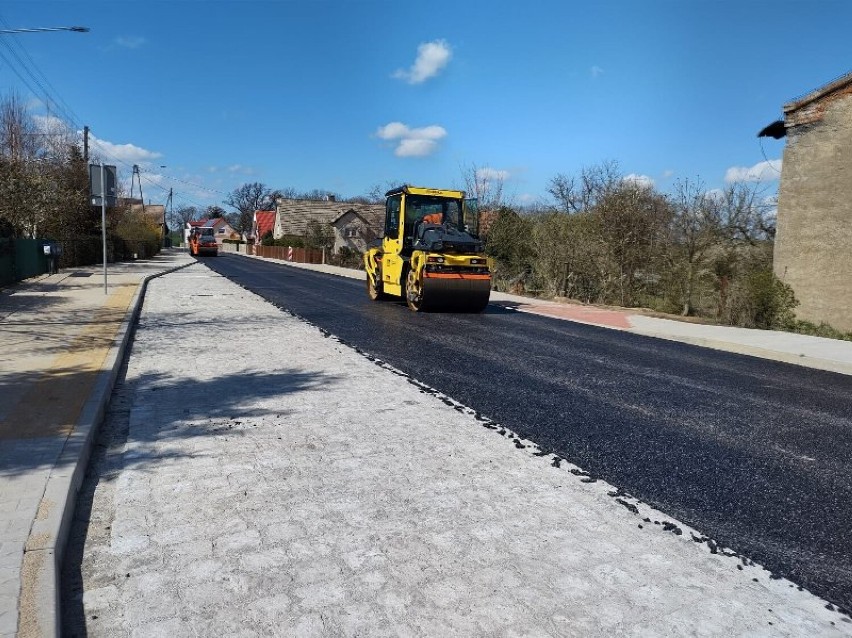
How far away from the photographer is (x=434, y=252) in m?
14.1

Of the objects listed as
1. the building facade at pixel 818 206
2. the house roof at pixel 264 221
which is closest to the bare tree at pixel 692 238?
the building facade at pixel 818 206

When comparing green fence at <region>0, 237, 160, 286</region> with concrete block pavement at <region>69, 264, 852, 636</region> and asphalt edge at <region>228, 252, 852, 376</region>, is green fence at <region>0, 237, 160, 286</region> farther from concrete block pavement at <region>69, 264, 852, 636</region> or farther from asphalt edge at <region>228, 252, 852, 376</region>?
asphalt edge at <region>228, 252, 852, 376</region>

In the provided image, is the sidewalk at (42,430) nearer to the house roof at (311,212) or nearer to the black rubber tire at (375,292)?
the black rubber tire at (375,292)

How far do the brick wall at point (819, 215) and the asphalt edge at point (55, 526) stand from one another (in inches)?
642

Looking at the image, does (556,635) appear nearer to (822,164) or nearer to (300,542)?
(300,542)

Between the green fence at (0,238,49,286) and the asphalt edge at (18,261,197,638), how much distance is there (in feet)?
43.8

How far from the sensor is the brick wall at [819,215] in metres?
15.5

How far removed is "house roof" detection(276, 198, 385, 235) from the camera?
71312mm

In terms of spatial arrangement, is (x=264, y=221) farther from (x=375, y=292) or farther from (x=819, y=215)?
(x=819, y=215)

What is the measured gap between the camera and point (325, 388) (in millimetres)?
6965

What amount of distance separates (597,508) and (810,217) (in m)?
15.5

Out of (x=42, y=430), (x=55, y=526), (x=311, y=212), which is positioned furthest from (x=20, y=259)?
(x=311, y=212)

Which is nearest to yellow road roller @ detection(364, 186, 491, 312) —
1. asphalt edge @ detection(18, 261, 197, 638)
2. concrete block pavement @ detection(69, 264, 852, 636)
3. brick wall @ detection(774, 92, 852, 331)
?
brick wall @ detection(774, 92, 852, 331)

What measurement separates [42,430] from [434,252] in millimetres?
10119
